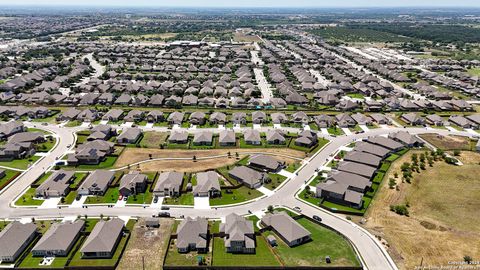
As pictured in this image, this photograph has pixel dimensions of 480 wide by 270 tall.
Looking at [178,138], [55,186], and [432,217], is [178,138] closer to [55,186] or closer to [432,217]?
[55,186]

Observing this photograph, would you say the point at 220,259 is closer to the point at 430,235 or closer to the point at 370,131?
the point at 430,235

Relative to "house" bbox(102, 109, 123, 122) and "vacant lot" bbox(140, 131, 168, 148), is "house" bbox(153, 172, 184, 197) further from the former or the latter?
"house" bbox(102, 109, 123, 122)

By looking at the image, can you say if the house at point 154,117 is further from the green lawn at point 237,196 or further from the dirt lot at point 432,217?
the dirt lot at point 432,217

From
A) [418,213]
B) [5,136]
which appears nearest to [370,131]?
[418,213]

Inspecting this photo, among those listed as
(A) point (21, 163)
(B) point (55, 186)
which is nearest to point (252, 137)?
(B) point (55, 186)

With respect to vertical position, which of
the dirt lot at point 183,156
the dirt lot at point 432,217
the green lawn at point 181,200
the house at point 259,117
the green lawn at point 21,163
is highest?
the house at point 259,117

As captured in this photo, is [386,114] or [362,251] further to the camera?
[386,114]

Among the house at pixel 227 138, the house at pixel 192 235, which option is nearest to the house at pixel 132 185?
the house at pixel 192 235

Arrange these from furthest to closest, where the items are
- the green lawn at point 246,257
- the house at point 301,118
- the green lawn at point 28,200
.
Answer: the house at point 301,118 → the green lawn at point 28,200 → the green lawn at point 246,257

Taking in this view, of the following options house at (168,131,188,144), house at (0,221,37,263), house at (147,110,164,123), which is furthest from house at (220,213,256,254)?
house at (147,110,164,123)
